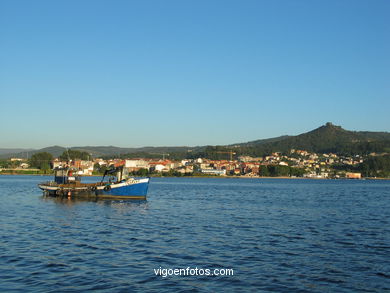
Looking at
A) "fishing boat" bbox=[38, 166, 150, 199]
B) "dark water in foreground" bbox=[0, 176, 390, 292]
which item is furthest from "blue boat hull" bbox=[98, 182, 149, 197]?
"dark water in foreground" bbox=[0, 176, 390, 292]

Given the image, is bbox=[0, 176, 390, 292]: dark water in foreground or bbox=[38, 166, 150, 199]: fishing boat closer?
bbox=[0, 176, 390, 292]: dark water in foreground

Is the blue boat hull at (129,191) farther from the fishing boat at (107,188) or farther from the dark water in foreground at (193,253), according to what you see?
the dark water in foreground at (193,253)

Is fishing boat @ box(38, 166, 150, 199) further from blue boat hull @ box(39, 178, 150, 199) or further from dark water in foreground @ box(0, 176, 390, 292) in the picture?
dark water in foreground @ box(0, 176, 390, 292)

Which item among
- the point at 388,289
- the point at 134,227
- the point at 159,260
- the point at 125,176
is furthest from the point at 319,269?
the point at 125,176

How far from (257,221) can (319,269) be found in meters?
17.0

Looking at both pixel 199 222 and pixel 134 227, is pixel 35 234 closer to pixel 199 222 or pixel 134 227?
pixel 134 227

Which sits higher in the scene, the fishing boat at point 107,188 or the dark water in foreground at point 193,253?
the fishing boat at point 107,188

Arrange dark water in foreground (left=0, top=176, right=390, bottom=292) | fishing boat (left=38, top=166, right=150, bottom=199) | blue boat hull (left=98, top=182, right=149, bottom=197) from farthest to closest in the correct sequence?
fishing boat (left=38, top=166, right=150, bottom=199) < blue boat hull (left=98, top=182, right=149, bottom=197) < dark water in foreground (left=0, top=176, right=390, bottom=292)

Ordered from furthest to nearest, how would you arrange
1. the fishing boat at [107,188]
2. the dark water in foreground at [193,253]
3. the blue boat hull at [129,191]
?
the fishing boat at [107,188] < the blue boat hull at [129,191] < the dark water in foreground at [193,253]

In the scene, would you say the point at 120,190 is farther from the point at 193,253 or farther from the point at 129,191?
the point at 193,253

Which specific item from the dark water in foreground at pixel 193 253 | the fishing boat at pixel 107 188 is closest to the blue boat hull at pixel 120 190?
the fishing boat at pixel 107 188

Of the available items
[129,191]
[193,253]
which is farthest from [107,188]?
[193,253]

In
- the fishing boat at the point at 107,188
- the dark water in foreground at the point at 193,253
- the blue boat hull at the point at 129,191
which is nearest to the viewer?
the dark water in foreground at the point at 193,253

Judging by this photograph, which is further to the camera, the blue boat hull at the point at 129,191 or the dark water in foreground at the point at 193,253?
the blue boat hull at the point at 129,191
